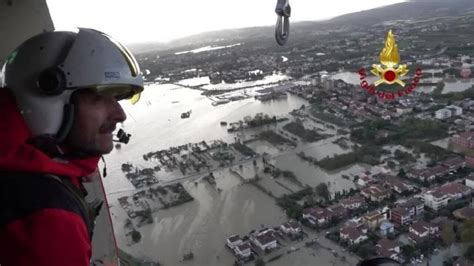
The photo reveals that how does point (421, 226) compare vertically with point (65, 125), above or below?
below

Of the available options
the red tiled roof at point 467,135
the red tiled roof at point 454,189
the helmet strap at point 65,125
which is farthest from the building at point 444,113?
the helmet strap at point 65,125

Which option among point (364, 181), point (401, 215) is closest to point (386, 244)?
point (401, 215)

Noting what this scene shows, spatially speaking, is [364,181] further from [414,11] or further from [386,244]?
[414,11]

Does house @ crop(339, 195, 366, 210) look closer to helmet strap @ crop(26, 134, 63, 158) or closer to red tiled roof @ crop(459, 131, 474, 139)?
red tiled roof @ crop(459, 131, 474, 139)

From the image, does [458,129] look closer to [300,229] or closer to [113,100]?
[300,229]

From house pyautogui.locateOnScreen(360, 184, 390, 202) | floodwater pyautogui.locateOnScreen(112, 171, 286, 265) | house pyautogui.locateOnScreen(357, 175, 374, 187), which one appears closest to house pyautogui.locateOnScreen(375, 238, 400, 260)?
house pyautogui.locateOnScreen(360, 184, 390, 202)

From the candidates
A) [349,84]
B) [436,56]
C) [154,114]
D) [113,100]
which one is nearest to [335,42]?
[436,56]
